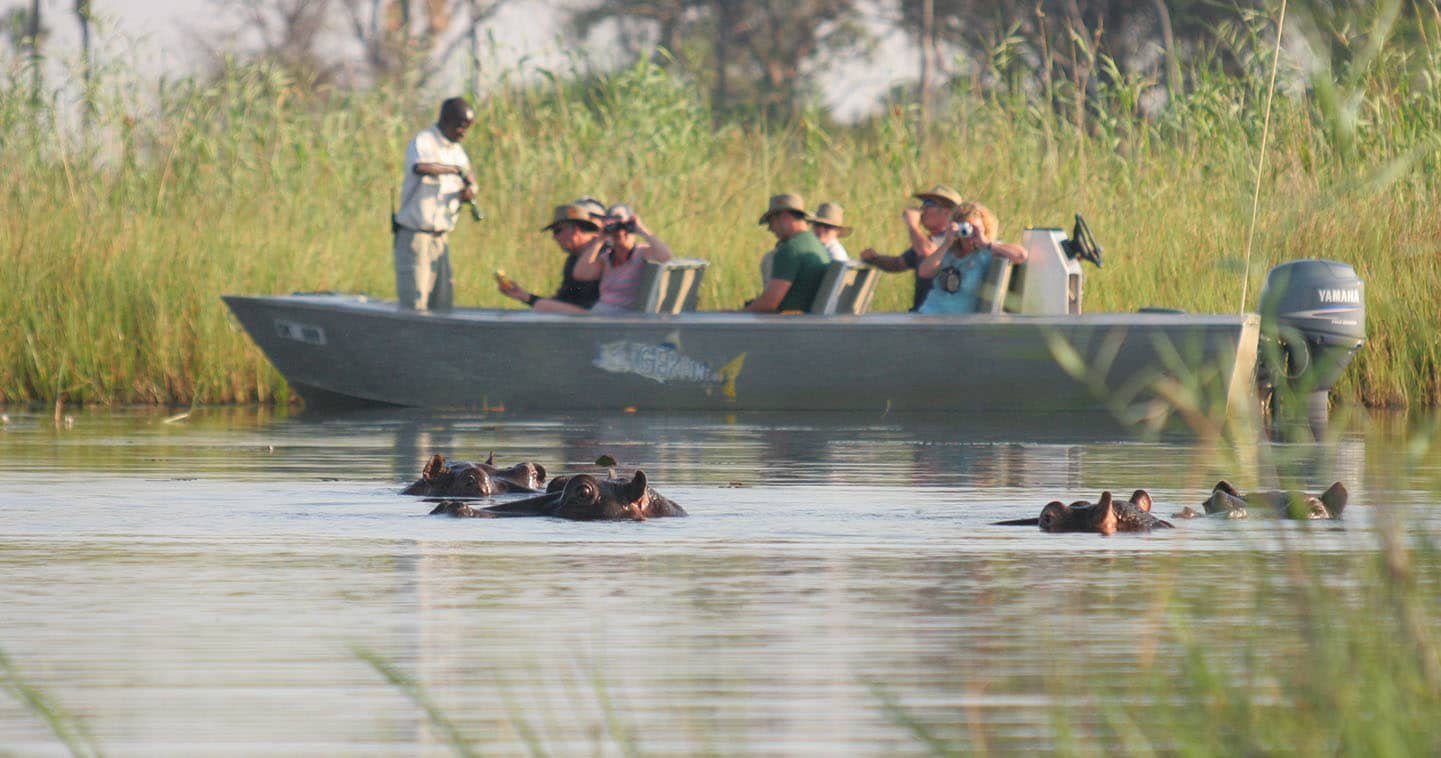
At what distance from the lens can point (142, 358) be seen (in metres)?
17.7

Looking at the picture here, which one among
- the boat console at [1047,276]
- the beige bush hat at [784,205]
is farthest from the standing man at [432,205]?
the boat console at [1047,276]

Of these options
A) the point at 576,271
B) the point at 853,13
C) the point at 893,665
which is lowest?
the point at 893,665

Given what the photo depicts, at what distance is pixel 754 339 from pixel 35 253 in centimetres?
507

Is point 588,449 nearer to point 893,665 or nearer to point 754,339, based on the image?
point 754,339

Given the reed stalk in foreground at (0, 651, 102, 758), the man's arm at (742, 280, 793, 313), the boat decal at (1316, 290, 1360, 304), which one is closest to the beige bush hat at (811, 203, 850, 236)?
the man's arm at (742, 280, 793, 313)

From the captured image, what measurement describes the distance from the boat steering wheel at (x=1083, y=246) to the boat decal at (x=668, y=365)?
6.72ft

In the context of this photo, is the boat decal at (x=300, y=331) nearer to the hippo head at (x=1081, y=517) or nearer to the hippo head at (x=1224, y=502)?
the hippo head at (x=1224, y=502)

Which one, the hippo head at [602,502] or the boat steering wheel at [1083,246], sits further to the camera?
the boat steering wheel at [1083,246]

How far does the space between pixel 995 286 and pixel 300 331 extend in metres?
4.32

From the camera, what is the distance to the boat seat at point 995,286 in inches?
599

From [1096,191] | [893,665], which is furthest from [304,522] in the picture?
[1096,191]

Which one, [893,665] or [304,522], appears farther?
[304,522]

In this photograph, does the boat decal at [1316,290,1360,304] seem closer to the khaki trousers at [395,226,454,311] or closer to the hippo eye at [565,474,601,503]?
the khaki trousers at [395,226,454,311]

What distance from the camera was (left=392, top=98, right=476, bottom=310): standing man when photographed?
50.4 feet
